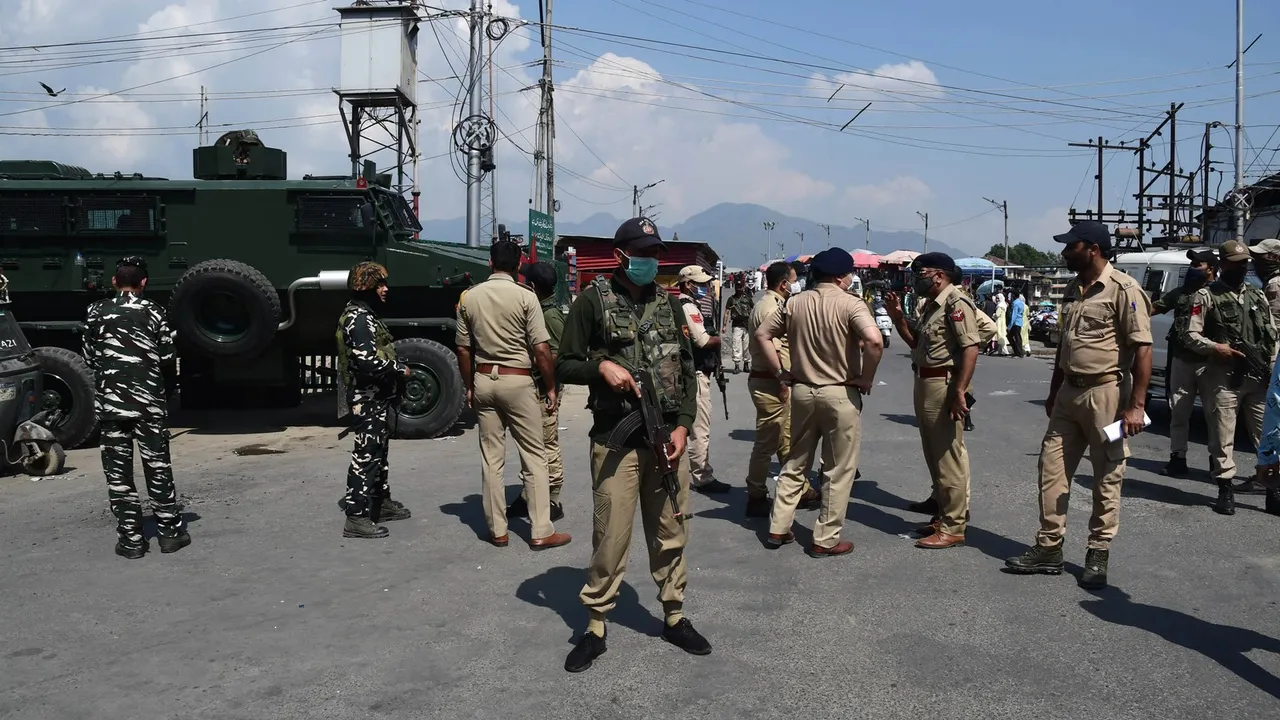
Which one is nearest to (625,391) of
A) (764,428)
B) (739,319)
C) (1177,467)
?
(764,428)

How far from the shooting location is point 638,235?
414cm

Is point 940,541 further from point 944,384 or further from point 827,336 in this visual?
point 827,336

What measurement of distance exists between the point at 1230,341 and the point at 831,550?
3.60 metres

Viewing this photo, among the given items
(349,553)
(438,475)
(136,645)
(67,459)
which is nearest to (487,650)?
(136,645)

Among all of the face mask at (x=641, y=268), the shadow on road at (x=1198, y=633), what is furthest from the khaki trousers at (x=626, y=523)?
the shadow on road at (x=1198, y=633)

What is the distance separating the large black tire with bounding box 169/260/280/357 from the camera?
9930 millimetres

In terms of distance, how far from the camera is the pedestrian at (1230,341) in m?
7.21

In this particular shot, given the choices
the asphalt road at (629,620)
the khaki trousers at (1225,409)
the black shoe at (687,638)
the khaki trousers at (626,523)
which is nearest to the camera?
the asphalt road at (629,620)

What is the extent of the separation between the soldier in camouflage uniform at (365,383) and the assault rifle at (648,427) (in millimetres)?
2625

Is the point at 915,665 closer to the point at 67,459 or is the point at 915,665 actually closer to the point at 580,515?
the point at 580,515

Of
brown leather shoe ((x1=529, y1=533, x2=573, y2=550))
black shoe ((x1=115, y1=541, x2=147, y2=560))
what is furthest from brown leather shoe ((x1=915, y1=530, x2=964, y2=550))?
black shoe ((x1=115, y1=541, x2=147, y2=560))

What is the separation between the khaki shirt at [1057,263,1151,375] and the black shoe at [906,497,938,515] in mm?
1730

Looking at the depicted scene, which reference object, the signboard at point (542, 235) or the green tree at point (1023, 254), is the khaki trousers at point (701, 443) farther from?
the green tree at point (1023, 254)

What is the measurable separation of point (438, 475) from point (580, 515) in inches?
77.4
